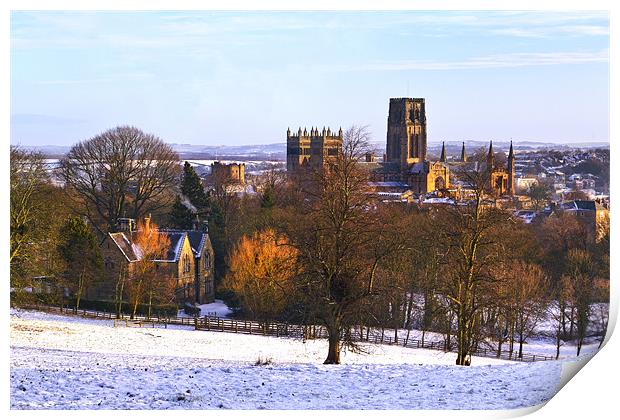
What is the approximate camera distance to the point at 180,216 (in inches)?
1244

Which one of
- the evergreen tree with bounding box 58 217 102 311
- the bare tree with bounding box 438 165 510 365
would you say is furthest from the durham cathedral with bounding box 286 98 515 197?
the bare tree with bounding box 438 165 510 365

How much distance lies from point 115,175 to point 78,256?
811 centimetres

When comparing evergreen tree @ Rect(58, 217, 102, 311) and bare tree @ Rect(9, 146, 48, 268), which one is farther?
evergreen tree @ Rect(58, 217, 102, 311)

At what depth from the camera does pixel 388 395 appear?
10.8 meters

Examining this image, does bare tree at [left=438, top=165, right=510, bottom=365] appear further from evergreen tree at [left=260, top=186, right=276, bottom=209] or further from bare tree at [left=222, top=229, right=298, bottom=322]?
evergreen tree at [left=260, top=186, right=276, bottom=209]

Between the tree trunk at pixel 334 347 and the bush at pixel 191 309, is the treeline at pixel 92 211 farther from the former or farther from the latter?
the tree trunk at pixel 334 347

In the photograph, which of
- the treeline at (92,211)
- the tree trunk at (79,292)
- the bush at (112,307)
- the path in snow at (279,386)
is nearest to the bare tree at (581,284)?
the path in snow at (279,386)

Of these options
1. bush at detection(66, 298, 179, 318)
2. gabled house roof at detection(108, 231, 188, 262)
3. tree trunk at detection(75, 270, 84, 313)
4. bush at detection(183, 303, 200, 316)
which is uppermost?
gabled house roof at detection(108, 231, 188, 262)

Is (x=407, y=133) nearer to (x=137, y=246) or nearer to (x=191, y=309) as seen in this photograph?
(x=137, y=246)

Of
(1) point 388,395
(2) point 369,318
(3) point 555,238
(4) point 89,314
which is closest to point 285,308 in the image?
(4) point 89,314

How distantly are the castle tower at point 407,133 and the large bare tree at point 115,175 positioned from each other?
59619 millimetres

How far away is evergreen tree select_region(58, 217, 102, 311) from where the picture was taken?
2434 cm

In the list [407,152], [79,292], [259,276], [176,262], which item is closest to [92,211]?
[176,262]

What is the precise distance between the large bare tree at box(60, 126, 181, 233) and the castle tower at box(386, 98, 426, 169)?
196 ft
